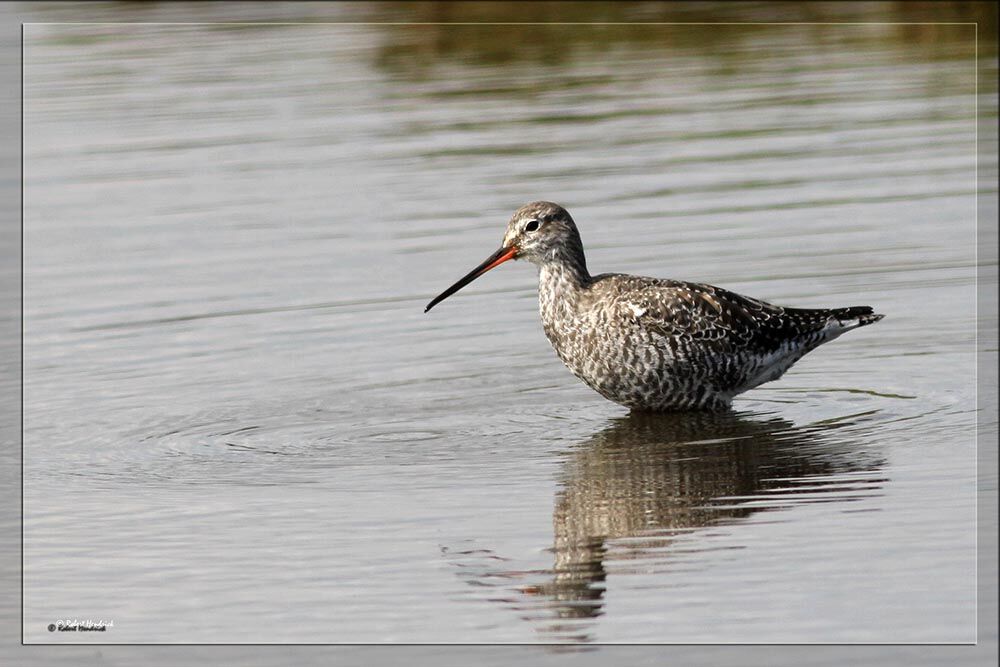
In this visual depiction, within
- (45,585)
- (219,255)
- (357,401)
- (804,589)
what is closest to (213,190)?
(219,255)

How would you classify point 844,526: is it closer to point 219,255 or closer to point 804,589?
point 804,589

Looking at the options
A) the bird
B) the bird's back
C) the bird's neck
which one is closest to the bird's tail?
the bird

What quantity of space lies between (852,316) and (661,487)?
10.0 ft

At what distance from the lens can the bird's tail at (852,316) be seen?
13.8m

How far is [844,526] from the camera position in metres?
10.3

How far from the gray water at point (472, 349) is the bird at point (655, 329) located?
0.31m

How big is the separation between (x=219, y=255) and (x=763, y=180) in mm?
6058

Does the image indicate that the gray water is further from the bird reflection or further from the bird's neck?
the bird's neck

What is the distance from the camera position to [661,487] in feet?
37.6

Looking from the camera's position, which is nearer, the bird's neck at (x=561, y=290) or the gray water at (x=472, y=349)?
the gray water at (x=472, y=349)

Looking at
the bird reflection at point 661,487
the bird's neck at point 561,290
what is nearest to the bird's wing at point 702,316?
the bird's neck at point 561,290

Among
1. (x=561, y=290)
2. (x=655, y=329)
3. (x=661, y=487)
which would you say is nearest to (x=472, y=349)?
(x=561, y=290)

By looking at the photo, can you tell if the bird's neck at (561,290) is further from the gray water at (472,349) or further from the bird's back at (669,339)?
the gray water at (472,349)

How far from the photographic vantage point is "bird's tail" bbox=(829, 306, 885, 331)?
1377cm
